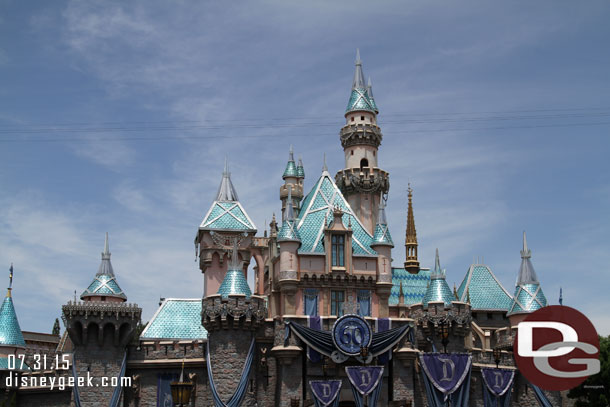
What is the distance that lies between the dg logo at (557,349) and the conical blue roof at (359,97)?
19543mm

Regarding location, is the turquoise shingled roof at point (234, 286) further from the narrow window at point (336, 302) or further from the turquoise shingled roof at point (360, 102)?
the turquoise shingled roof at point (360, 102)

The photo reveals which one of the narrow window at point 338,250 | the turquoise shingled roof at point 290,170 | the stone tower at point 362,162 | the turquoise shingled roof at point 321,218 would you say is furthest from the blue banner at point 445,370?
the turquoise shingled roof at point 290,170

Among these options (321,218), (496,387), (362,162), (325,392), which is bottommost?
(325,392)

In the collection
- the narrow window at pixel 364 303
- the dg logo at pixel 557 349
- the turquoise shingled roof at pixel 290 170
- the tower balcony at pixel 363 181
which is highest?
the turquoise shingled roof at pixel 290 170

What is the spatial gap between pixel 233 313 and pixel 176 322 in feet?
26.6

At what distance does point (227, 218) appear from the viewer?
54.7m

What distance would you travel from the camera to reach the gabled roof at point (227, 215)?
54219mm

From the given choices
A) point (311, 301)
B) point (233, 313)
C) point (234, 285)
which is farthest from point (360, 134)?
point (233, 313)

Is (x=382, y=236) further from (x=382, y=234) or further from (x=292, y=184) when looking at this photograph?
(x=292, y=184)

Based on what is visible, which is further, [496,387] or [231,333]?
[496,387]

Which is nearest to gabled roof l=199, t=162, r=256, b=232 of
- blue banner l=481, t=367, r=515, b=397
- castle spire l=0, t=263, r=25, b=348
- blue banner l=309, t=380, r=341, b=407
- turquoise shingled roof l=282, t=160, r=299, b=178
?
turquoise shingled roof l=282, t=160, r=299, b=178

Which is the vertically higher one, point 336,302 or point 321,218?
point 321,218

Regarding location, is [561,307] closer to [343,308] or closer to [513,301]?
[513,301]

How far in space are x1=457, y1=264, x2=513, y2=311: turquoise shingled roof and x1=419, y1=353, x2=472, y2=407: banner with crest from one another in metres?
15.1
